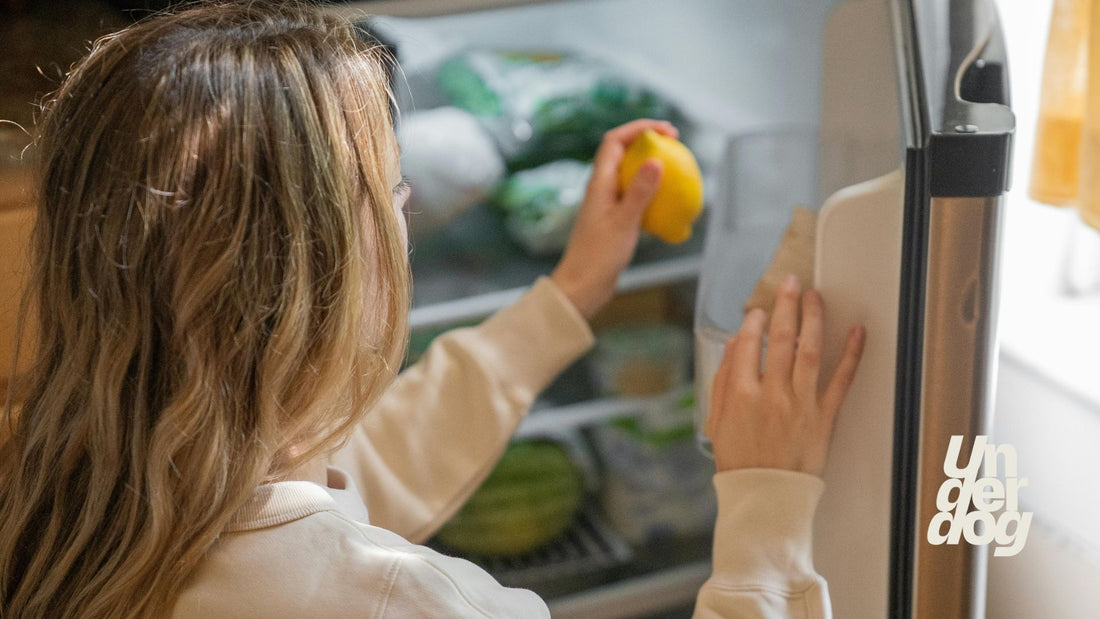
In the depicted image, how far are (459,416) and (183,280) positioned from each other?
488 mm

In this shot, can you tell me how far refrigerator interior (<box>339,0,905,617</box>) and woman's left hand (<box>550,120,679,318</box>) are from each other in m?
0.09

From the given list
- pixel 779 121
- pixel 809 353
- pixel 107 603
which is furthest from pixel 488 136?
pixel 107 603

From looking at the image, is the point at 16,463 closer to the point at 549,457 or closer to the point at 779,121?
the point at 549,457

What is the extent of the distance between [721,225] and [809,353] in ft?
0.86

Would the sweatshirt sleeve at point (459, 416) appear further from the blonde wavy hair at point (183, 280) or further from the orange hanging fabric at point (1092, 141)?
the orange hanging fabric at point (1092, 141)

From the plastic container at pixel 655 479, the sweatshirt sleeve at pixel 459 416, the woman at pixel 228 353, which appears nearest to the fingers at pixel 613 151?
the sweatshirt sleeve at pixel 459 416

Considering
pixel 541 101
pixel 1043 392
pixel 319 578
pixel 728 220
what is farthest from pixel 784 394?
pixel 541 101

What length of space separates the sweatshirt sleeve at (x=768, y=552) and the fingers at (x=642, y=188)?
35 centimetres

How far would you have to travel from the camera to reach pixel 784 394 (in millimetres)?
807

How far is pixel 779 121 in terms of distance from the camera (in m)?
1.36

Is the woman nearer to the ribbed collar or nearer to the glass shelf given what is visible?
the ribbed collar

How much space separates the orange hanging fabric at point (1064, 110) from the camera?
0.97 metres

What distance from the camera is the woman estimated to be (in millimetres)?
667

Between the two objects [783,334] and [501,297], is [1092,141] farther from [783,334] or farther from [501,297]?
[501,297]
